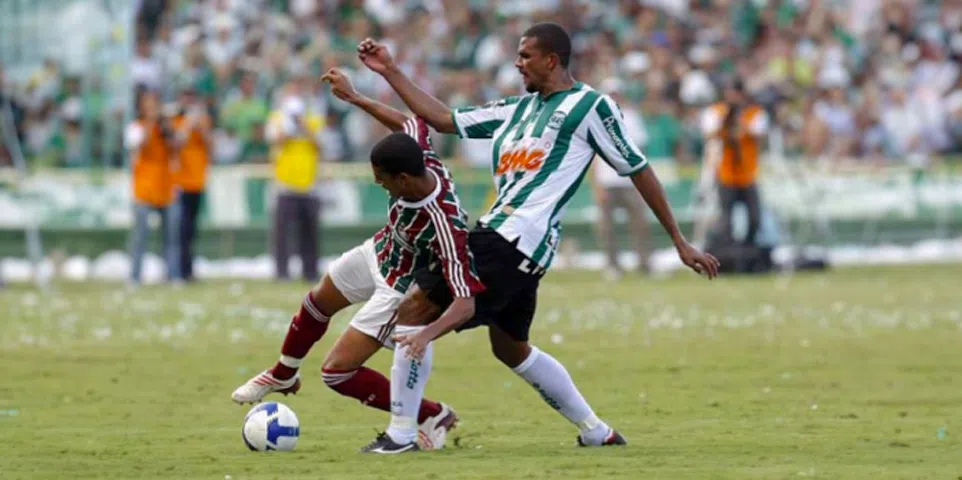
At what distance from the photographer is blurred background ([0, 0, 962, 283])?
2591cm

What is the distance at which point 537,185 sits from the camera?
9.41 m

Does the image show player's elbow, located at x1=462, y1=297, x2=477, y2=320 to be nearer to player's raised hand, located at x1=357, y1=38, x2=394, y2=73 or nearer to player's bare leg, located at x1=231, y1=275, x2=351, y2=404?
player's bare leg, located at x1=231, y1=275, x2=351, y2=404

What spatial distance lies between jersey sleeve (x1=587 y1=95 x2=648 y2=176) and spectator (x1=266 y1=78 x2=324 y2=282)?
1639cm

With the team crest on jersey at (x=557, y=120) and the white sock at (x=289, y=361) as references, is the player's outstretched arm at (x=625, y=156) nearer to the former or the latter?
the team crest on jersey at (x=557, y=120)

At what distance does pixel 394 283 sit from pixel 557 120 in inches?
45.8

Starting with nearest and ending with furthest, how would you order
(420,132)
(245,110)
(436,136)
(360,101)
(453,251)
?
(453,251) < (420,132) < (360,101) < (436,136) < (245,110)

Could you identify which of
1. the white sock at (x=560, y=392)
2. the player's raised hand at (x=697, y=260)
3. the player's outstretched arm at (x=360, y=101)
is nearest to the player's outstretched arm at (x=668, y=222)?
the player's raised hand at (x=697, y=260)

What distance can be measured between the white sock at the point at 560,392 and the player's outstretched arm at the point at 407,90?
1.26 metres

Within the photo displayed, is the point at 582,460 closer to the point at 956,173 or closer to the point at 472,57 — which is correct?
the point at 956,173

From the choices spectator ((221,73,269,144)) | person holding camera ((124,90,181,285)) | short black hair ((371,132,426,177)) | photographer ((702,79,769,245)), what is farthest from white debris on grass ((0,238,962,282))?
short black hair ((371,132,426,177))

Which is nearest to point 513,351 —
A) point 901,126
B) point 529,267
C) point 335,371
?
point 529,267

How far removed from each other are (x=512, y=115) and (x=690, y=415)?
2564 millimetres

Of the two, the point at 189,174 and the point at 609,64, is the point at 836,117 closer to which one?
the point at 609,64

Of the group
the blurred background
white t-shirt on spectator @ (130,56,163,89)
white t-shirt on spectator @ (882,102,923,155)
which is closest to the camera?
the blurred background
